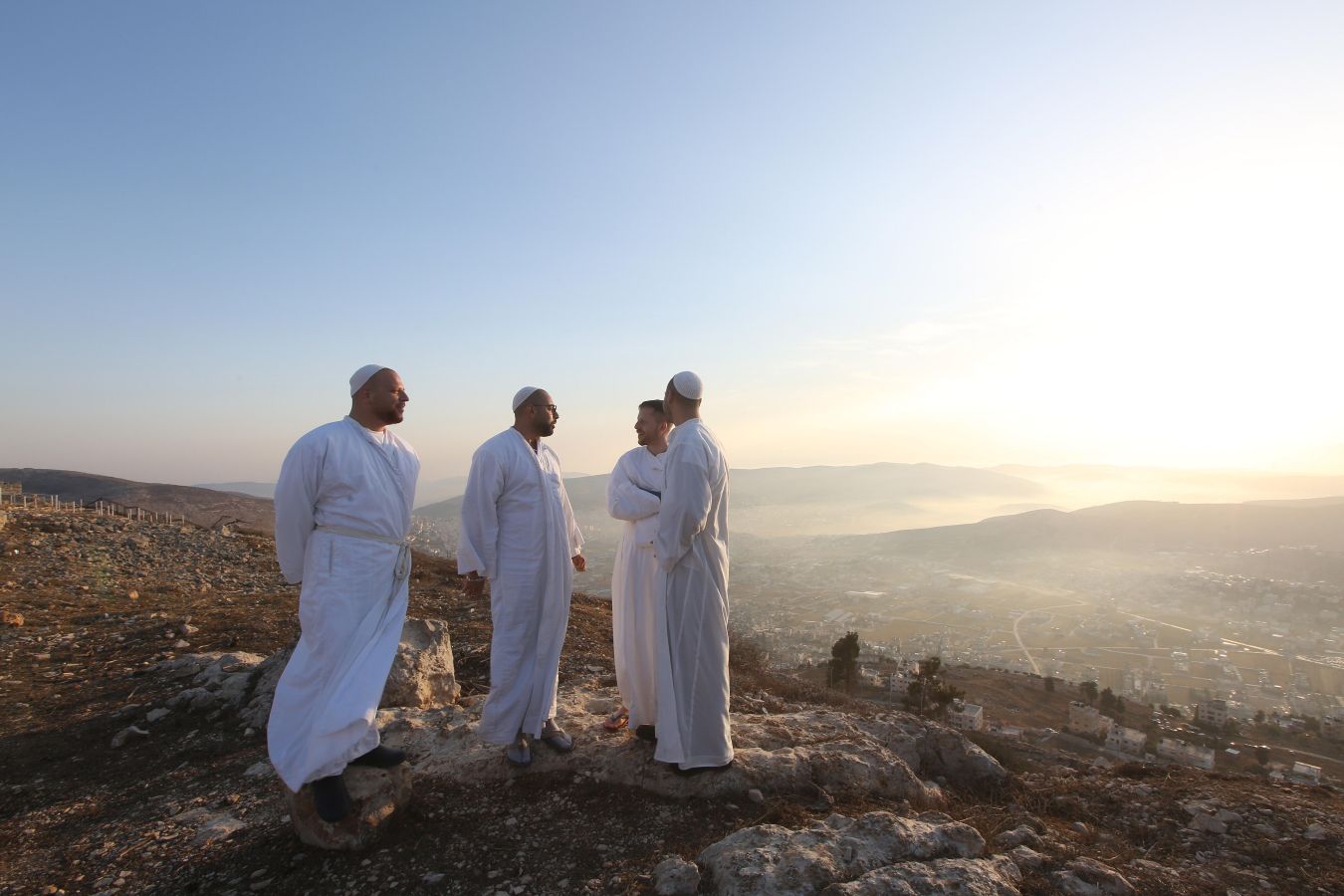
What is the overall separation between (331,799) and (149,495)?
29.1 meters

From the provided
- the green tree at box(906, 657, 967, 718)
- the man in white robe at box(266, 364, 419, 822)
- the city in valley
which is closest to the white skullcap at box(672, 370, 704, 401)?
the man in white robe at box(266, 364, 419, 822)

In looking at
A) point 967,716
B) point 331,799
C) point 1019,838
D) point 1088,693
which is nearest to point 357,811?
point 331,799

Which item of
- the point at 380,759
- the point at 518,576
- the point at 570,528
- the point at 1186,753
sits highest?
the point at 570,528

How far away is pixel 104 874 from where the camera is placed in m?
2.86

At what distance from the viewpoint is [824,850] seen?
2.65 meters

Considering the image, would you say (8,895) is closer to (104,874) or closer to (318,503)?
(104,874)

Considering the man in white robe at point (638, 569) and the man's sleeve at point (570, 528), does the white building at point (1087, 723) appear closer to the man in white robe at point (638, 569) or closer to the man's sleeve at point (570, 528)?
the man in white robe at point (638, 569)

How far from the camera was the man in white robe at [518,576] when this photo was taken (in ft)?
12.5

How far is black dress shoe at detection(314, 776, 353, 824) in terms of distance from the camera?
9.50ft

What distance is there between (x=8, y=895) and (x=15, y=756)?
2.22 meters

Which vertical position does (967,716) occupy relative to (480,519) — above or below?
below

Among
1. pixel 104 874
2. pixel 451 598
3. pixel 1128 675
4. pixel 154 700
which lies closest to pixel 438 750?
pixel 104 874

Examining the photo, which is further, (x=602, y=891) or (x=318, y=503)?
(x=318, y=503)

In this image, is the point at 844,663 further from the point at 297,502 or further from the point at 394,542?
the point at 297,502
